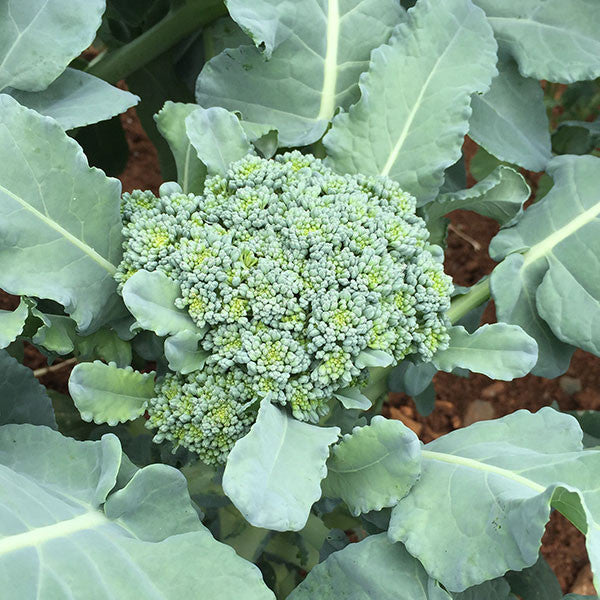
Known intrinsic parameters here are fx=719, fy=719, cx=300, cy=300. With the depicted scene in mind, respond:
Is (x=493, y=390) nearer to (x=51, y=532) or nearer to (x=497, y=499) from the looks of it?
(x=497, y=499)

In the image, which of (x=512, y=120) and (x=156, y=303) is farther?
(x=512, y=120)

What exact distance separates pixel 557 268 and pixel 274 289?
58 centimetres

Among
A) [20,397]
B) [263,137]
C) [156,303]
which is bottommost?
[20,397]

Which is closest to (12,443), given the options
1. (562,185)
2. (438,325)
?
(438,325)

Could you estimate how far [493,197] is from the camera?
4.39 ft

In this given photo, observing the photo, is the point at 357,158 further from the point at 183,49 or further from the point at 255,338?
the point at 183,49

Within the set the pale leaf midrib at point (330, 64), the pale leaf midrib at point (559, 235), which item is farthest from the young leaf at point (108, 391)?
the pale leaf midrib at point (559, 235)

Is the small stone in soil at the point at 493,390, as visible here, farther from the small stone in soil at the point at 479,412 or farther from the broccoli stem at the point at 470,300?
the broccoli stem at the point at 470,300

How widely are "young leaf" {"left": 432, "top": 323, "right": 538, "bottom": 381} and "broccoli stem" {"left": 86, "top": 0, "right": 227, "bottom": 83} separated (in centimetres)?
97

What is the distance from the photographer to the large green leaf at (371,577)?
3.34 ft

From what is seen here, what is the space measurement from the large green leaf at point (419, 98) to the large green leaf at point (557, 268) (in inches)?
8.9

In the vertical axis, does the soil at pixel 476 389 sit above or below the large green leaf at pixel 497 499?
below

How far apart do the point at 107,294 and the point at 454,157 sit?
0.62 m

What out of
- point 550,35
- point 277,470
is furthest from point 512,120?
point 277,470
